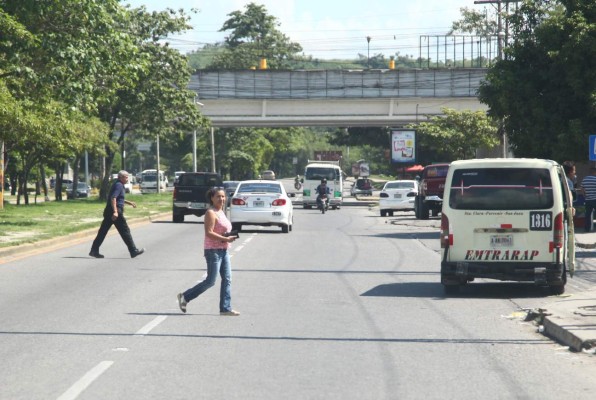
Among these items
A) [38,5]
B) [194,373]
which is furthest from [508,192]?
[38,5]

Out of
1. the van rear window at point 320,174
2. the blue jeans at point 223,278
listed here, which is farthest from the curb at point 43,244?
the van rear window at point 320,174

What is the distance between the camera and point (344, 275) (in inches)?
805

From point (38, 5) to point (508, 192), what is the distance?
1446cm

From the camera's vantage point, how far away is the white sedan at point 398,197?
5269cm

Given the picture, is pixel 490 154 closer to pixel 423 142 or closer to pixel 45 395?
pixel 423 142

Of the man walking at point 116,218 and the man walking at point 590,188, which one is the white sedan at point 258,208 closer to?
the man walking at point 116,218

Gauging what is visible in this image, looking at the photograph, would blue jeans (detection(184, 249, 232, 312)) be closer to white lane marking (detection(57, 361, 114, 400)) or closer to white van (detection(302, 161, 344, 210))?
white lane marking (detection(57, 361, 114, 400))

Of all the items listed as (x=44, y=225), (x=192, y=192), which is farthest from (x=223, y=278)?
(x=192, y=192)

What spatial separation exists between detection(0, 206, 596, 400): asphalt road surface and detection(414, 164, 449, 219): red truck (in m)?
21.6

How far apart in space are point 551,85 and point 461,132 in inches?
1654

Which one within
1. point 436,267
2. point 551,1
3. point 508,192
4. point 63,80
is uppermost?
point 551,1

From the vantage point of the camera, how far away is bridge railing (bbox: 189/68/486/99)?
7725 cm

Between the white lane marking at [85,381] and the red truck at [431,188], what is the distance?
113ft

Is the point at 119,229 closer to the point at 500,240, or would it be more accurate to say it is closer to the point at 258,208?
the point at 500,240
